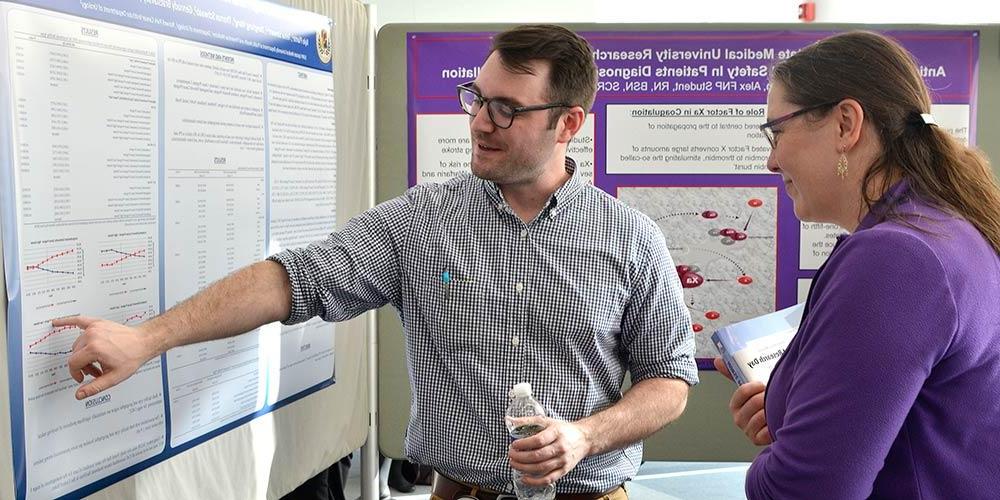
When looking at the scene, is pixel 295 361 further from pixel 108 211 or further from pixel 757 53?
pixel 757 53

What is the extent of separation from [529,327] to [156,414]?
0.82 meters

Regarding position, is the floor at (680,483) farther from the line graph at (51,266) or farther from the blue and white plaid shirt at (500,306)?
the line graph at (51,266)

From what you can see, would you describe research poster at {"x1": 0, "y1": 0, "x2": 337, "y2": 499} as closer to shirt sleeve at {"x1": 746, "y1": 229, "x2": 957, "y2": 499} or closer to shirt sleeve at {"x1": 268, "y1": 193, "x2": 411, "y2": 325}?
shirt sleeve at {"x1": 268, "y1": 193, "x2": 411, "y2": 325}

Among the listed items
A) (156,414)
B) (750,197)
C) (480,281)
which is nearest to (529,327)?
(480,281)

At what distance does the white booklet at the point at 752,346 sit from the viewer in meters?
2.07

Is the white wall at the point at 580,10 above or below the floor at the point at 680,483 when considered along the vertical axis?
above

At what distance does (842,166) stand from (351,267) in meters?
1.03

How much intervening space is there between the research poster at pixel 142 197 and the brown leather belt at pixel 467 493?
57 cm

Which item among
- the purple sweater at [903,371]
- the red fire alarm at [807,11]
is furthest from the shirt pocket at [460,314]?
the red fire alarm at [807,11]

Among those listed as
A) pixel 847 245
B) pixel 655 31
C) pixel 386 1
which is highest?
pixel 386 1

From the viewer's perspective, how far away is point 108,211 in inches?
66.1

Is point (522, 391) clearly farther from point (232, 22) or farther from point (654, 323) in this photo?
point (232, 22)

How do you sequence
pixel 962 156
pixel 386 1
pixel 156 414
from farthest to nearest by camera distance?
pixel 386 1, pixel 156 414, pixel 962 156

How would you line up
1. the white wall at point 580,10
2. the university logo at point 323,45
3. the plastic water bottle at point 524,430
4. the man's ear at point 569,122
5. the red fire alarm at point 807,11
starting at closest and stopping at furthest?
the plastic water bottle at point 524,430, the man's ear at point 569,122, the university logo at point 323,45, the red fire alarm at point 807,11, the white wall at point 580,10
